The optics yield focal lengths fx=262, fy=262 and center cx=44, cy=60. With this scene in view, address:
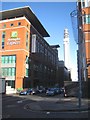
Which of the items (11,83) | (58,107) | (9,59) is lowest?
(58,107)

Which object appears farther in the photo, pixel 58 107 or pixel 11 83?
pixel 11 83

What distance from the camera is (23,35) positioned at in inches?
3118

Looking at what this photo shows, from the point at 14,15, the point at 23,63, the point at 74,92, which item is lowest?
the point at 74,92

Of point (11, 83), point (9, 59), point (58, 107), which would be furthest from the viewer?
point (9, 59)

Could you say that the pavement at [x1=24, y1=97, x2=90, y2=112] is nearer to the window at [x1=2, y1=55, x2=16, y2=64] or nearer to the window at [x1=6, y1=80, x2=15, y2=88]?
the window at [x1=6, y1=80, x2=15, y2=88]

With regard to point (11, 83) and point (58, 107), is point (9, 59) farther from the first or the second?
point (58, 107)

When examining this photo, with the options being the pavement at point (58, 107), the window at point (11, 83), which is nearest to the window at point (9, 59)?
the window at point (11, 83)

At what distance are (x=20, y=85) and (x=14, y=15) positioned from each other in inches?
938

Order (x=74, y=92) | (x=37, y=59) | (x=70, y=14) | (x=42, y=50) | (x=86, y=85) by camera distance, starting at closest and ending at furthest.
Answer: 1. (x=70, y=14)
2. (x=86, y=85)
3. (x=74, y=92)
4. (x=37, y=59)
5. (x=42, y=50)

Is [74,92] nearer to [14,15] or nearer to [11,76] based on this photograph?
[11,76]

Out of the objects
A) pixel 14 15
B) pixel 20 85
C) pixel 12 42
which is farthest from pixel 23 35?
pixel 20 85

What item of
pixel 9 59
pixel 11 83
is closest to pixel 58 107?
pixel 11 83

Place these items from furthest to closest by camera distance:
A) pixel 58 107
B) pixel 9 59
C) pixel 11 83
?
pixel 9 59 < pixel 11 83 < pixel 58 107

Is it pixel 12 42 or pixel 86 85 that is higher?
pixel 12 42
